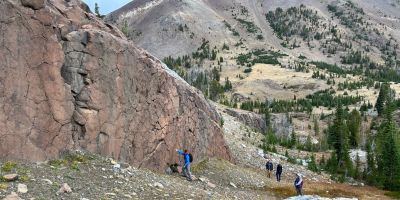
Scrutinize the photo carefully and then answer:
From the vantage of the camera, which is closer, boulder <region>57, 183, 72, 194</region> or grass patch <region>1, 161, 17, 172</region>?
boulder <region>57, 183, 72, 194</region>

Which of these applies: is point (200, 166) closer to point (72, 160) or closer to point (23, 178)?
point (72, 160)

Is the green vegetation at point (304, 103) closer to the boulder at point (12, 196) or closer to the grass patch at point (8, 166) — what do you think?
the grass patch at point (8, 166)

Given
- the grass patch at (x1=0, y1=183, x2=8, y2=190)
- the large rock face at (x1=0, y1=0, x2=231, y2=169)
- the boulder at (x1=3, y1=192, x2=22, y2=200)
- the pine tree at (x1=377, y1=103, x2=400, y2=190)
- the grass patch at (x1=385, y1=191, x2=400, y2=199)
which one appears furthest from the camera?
the pine tree at (x1=377, y1=103, x2=400, y2=190)

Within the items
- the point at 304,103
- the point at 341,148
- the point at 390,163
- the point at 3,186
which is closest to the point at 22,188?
the point at 3,186

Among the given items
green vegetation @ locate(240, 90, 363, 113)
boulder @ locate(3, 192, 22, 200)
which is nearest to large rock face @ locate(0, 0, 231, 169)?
boulder @ locate(3, 192, 22, 200)

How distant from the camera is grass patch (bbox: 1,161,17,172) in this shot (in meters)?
23.7

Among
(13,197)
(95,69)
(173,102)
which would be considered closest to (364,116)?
(173,102)

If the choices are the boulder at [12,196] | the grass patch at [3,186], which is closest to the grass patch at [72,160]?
the grass patch at [3,186]

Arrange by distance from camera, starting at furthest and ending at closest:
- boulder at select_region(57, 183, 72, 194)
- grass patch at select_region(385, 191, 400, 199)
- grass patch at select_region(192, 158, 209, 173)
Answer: grass patch at select_region(385, 191, 400, 199)
grass patch at select_region(192, 158, 209, 173)
boulder at select_region(57, 183, 72, 194)

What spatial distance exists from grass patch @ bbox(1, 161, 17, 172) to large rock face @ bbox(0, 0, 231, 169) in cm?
81

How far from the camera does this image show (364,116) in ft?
520

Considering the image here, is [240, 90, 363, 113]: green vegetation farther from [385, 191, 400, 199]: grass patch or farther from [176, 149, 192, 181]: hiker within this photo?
[176, 149, 192, 181]: hiker

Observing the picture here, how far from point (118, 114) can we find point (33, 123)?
7.73 meters

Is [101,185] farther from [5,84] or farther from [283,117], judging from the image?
[283,117]
